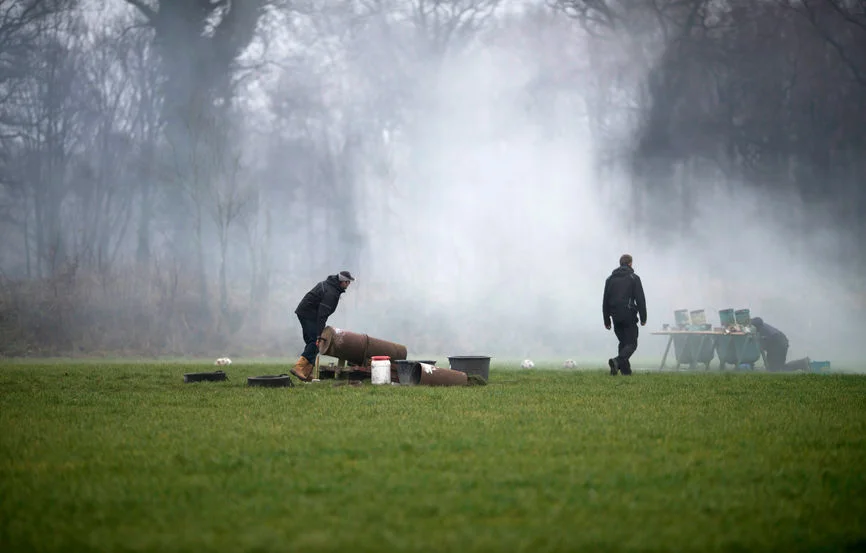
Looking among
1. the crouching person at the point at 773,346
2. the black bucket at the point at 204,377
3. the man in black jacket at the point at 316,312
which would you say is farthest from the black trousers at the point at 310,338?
the crouching person at the point at 773,346

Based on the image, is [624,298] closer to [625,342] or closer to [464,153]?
[625,342]

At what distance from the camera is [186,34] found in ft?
139

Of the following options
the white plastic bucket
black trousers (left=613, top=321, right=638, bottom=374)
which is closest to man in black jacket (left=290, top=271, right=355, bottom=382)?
the white plastic bucket

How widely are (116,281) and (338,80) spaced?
53.8 ft

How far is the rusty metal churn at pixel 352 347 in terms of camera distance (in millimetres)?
15984

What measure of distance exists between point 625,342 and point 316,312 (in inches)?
233

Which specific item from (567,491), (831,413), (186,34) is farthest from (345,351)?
(186,34)

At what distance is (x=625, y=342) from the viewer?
61.4 feet

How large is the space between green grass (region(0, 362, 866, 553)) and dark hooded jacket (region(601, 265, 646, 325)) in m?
6.11

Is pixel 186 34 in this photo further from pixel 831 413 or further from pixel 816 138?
pixel 831 413

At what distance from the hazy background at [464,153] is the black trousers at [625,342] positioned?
1699 cm

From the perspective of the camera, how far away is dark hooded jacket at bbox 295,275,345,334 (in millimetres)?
16125

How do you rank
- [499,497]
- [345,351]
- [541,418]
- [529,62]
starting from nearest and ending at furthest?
[499,497] → [541,418] → [345,351] → [529,62]

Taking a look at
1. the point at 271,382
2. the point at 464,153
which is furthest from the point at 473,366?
the point at 464,153
